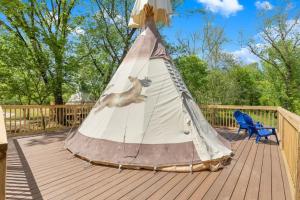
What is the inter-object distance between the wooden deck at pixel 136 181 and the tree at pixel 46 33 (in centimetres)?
648

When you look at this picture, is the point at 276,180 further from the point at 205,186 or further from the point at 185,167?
the point at 185,167

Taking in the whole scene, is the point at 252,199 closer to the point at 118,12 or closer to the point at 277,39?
the point at 118,12

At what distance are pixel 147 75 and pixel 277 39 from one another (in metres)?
15.9

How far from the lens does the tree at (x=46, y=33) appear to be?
1063 cm

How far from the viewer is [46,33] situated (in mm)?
10992

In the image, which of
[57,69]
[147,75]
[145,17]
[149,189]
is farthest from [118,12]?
[149,189]

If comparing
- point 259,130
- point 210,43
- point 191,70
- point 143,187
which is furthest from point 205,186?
point 210,43

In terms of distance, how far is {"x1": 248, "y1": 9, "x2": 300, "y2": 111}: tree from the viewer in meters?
16.8

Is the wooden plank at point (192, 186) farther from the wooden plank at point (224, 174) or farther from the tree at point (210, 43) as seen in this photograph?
the tree at point (210, 43)

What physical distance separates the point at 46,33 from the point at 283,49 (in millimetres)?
15533

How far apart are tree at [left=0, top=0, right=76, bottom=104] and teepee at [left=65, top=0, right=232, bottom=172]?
621cm

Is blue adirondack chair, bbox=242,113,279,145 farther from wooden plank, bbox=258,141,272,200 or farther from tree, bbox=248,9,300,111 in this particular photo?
tree, bbox=248,9,300,111

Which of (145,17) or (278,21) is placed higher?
(278,21)

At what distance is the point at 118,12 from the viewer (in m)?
13.9
